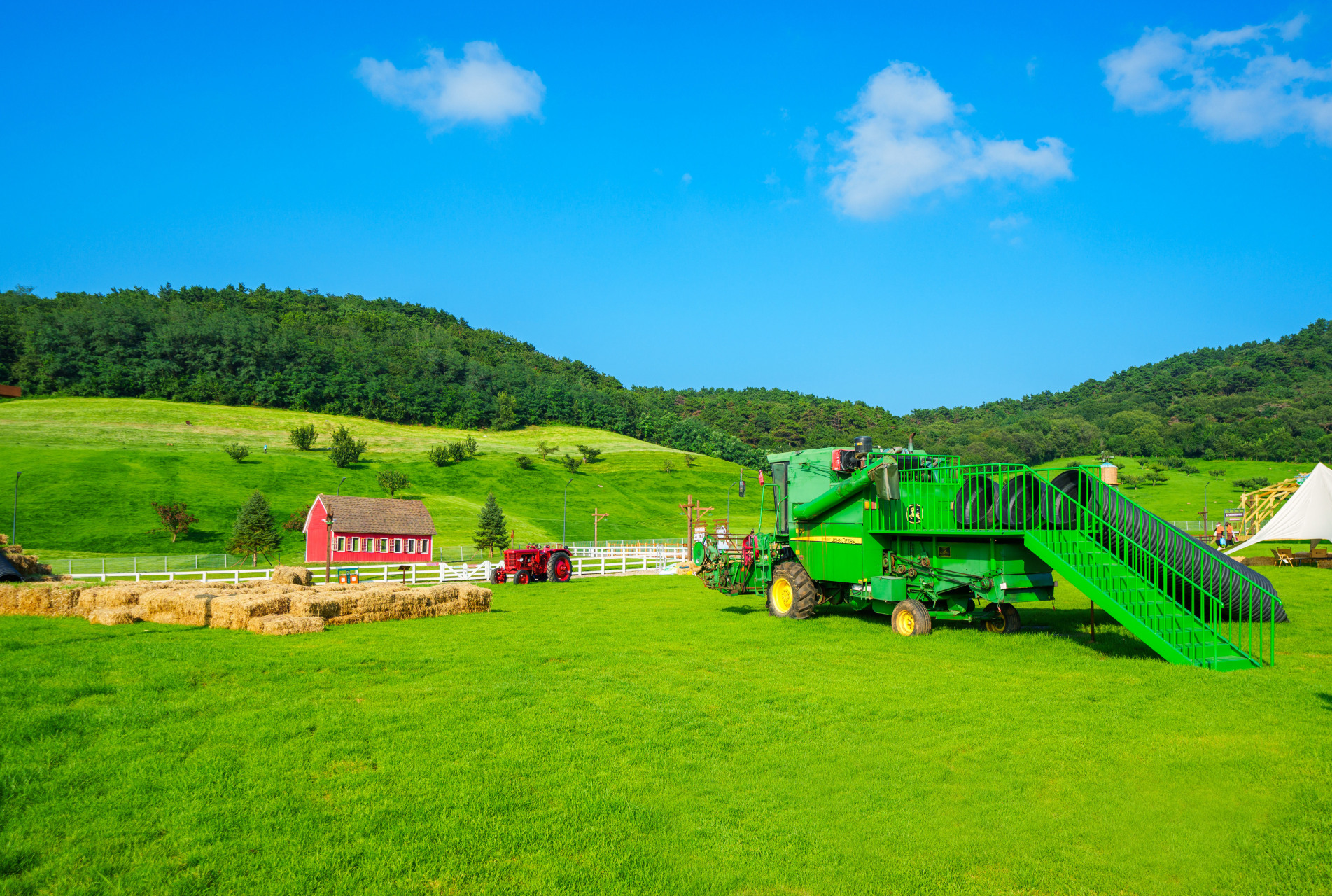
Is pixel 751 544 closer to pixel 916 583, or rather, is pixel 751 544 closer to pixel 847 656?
pixel 916 583

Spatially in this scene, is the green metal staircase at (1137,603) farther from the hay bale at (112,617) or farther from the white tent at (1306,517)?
the white tent at (1306,517)

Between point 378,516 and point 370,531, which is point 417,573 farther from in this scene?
point 378,516

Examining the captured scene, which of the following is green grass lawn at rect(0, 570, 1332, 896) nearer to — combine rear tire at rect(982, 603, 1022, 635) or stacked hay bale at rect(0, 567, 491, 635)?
combine rear tire at rect(982, 603, 1022, 635)

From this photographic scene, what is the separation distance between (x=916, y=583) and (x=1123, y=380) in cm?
19097

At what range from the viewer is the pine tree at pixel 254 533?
5075 centimetres

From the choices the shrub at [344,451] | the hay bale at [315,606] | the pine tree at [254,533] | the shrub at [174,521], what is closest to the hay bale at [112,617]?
the hay bale at [315,606]

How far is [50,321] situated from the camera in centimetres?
12938

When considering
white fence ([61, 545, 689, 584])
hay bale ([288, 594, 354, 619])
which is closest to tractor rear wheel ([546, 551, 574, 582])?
white fence ([61, 545, 689, 584])

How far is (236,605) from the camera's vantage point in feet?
51.6

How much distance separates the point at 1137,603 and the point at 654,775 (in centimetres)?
925

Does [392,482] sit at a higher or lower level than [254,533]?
higher

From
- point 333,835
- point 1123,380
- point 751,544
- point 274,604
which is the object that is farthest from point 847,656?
point 1123,380

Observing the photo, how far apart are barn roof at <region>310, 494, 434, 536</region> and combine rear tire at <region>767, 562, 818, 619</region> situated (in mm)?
39488

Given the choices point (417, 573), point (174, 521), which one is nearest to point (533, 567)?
point (417, 573)
